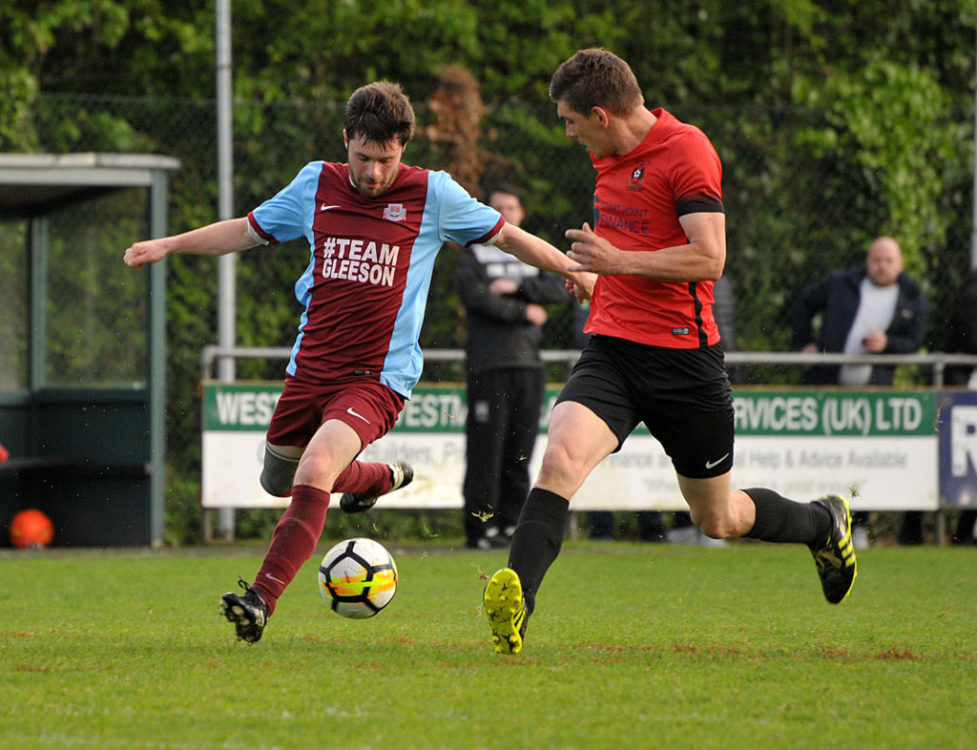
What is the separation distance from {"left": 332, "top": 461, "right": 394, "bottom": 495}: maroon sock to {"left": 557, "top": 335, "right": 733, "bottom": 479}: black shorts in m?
1.81

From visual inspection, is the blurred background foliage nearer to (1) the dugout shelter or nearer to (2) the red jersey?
(1) the dugout shelter

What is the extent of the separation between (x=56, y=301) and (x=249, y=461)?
2169 mm

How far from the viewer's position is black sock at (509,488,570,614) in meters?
5.30

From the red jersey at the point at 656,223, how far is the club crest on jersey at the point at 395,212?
0.91m

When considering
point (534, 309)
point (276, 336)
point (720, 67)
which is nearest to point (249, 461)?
point (276, 336)

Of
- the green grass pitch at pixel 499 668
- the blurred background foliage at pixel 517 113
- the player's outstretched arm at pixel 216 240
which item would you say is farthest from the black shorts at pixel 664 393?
the blurred background foliage at pixel 517 113

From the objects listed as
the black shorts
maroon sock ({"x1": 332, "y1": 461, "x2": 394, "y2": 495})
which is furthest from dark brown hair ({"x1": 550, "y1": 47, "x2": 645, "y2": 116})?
maroon sock ({"x1": 332, "y1": 461, "x2": 394, "y2": 495})

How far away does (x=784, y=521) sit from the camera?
6.17m

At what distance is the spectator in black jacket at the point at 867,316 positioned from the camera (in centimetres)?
1135

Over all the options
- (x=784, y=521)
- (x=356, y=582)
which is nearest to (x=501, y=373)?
(x=784, y=521)

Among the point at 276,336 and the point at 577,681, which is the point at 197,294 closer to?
the point at 276,336

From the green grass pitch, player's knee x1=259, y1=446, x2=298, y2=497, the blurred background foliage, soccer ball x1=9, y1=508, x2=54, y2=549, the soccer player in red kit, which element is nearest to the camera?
the green grass pitch

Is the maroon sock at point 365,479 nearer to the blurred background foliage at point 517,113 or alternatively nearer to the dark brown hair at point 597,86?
the dark brown hair at point 597,86

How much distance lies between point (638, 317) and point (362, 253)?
124 cm
